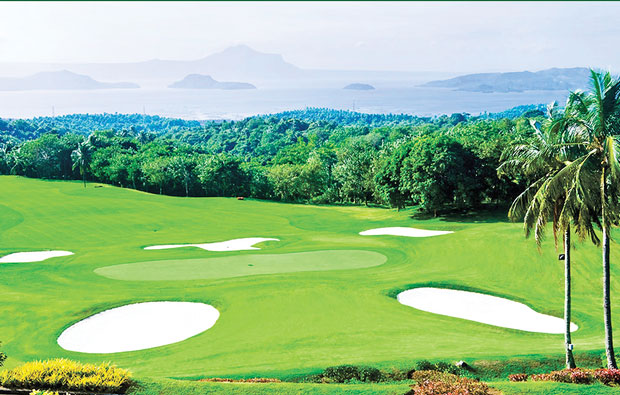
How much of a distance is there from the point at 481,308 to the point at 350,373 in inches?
444

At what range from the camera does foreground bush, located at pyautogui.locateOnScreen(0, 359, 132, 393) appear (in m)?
10.6

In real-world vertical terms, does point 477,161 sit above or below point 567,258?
above

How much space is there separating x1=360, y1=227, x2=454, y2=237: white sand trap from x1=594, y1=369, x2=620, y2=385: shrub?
29132 millimetres

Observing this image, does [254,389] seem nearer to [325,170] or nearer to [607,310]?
[607,310]

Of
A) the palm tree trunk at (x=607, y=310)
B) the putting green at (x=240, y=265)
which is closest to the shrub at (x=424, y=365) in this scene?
the palm tree trunk at (x=607, y=310)

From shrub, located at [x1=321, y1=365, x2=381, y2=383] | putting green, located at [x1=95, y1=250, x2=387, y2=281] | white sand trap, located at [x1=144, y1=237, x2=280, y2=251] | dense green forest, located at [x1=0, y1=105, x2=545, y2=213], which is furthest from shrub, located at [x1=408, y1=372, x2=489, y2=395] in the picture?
white sand trap, located at [x1=144, y1=237, x2=280, y2=251]

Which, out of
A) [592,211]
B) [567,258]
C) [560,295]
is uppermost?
[592,211]

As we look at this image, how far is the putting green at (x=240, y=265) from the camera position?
27.7m

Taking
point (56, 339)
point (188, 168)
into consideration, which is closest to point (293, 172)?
point (188, 168)

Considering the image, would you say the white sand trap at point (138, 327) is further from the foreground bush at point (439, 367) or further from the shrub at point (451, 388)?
the shrub at point (451, 388)

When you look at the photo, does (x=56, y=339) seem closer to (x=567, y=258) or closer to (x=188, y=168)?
(x=567, y=258)

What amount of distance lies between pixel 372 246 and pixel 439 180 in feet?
45.3

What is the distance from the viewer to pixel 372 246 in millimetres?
35250

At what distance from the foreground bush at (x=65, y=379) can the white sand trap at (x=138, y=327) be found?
23.0ft
